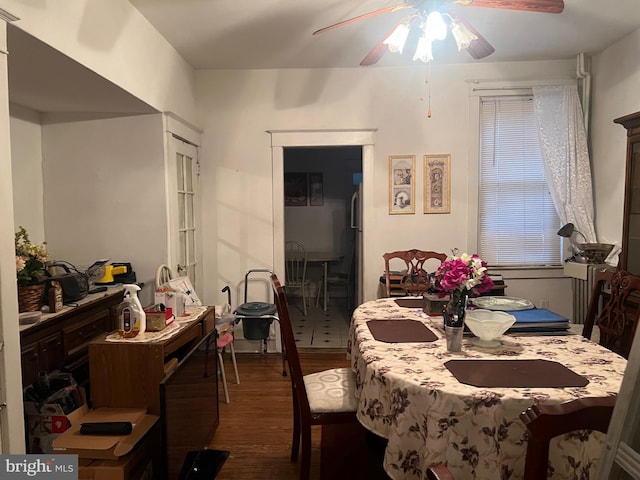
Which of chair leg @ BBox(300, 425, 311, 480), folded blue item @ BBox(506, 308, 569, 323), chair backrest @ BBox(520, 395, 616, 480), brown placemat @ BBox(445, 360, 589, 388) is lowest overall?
chair leg @ BBox(300, 425, 311, 480)

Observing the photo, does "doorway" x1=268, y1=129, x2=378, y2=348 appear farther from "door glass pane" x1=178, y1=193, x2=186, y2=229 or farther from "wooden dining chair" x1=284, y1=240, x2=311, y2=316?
"wooden dining chair" x1=284, y1=240, x2=311, y2=316

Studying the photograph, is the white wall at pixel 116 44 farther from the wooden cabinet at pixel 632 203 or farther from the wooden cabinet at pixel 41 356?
the wooden cabinet at pixel 632 203

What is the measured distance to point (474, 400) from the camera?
4.01 feet

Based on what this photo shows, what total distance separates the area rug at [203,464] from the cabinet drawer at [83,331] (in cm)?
82

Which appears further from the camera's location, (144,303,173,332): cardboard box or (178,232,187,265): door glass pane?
(178,232,187,265): door glass pane

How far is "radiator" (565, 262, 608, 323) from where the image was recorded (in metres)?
3.15

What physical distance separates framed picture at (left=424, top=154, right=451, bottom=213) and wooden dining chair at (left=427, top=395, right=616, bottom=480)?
2.90 m

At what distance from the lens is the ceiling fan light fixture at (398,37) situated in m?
2.10

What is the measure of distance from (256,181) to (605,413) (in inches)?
126

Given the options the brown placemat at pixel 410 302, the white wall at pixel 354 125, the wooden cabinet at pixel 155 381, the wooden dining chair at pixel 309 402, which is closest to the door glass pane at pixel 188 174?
the white wall at pixel 354 125

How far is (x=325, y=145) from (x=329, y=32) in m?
0.98

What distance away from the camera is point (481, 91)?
140 inches

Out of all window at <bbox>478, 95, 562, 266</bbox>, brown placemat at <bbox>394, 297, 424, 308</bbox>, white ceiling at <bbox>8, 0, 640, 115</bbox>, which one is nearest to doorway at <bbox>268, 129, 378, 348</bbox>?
white ceiling at <bbox>8, 0, 640, 115</bbox>

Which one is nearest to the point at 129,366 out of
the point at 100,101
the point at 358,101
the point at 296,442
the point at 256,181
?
the point at 296,442
